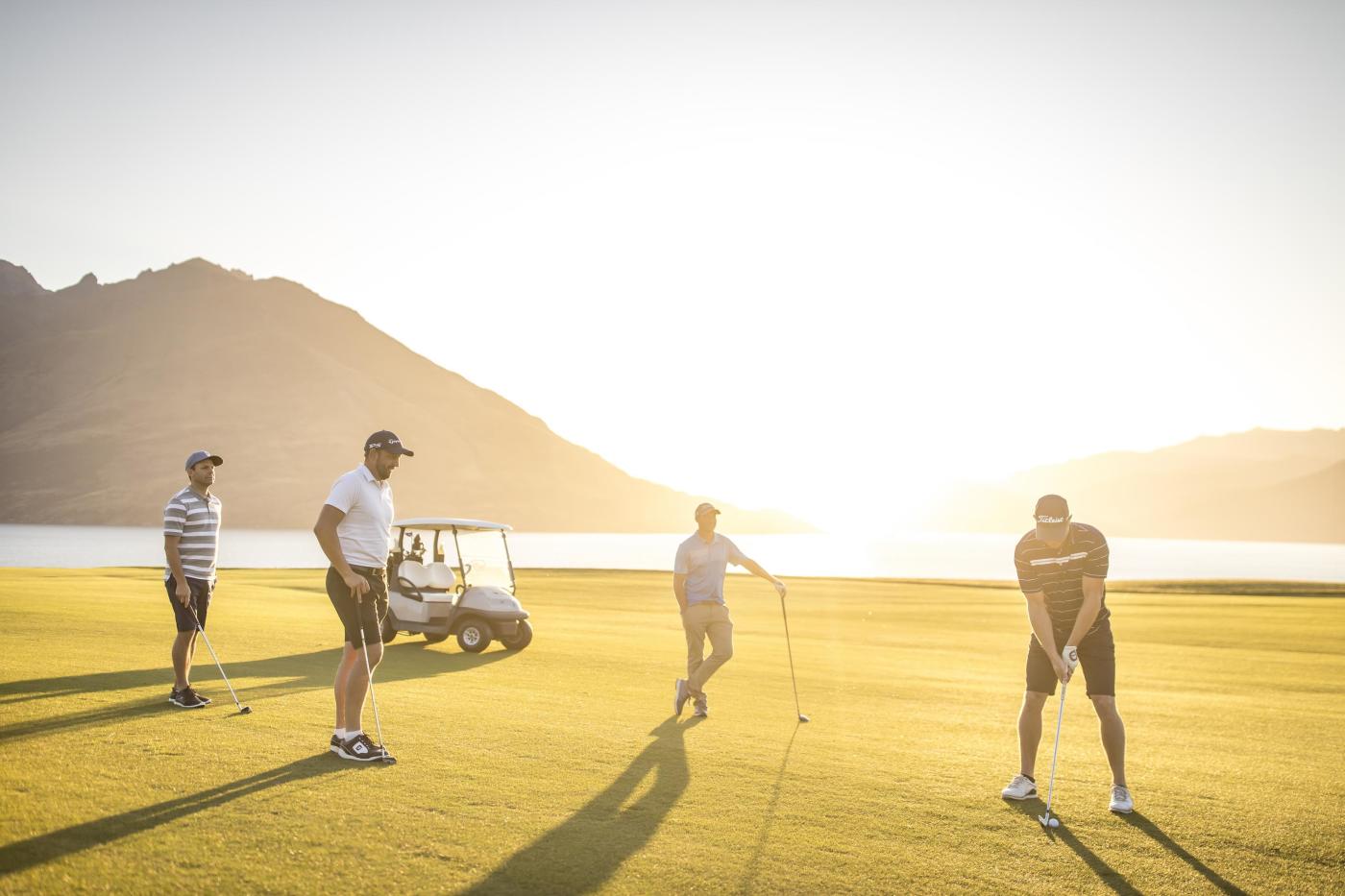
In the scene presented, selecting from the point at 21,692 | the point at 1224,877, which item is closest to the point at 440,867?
the point at 1224,877

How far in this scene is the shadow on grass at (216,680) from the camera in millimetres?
8906

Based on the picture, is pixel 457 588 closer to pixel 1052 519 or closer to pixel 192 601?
pixel 192 601

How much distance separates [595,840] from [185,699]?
6110 mm

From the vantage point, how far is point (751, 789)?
7570mm

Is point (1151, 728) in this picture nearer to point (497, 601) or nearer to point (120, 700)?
point (497, 601)

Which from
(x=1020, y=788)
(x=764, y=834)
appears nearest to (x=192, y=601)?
(x=764, y=834)

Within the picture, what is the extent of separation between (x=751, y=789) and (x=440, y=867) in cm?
298

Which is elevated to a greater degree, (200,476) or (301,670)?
(200,476)

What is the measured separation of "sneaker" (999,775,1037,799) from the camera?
7621 millimetres

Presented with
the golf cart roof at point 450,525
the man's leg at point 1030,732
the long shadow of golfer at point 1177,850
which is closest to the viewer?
the long shadow of golfer at point 1177,850

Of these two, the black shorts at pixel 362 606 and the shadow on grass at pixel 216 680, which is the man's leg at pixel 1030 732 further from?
the shadow on grass at pixel 216 680

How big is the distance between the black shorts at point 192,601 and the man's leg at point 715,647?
5607mm

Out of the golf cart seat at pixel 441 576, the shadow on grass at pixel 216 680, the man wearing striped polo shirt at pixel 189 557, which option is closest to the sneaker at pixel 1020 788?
the shadow on grass at pixel 216 680

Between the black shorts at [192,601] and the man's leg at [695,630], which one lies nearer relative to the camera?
the black shorts at [192,601]
